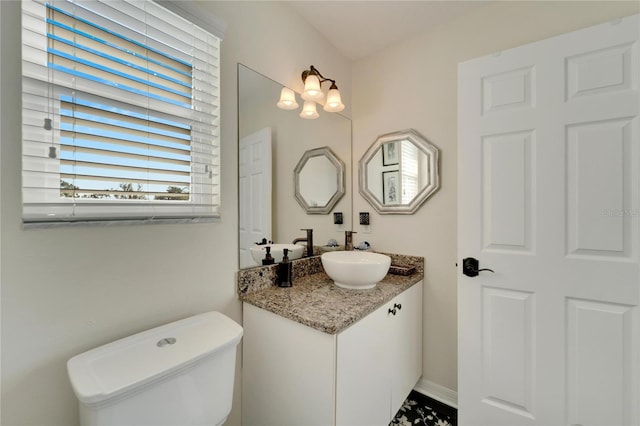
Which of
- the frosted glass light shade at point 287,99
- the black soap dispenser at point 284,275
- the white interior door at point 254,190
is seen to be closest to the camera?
the white interior door at point 254,190

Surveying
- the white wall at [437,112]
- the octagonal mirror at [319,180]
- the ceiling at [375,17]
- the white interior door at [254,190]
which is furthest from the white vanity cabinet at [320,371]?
the ceiling at [375,17]

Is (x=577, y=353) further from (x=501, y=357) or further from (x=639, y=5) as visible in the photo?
(x=639, y=5)

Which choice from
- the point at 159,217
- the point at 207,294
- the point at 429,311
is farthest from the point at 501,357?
the point at 159,217

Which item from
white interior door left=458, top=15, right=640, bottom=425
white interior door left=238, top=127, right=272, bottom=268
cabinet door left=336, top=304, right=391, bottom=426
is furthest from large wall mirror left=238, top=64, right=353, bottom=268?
white interior door left=458, top=15, right=640, bottom=425

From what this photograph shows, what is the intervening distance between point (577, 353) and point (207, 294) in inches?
66.3

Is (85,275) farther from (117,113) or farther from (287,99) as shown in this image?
(287,99)

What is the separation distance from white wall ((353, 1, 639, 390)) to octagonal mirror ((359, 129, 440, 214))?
5cm

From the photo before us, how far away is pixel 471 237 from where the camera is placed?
4.54 ft

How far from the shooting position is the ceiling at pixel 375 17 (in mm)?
1501

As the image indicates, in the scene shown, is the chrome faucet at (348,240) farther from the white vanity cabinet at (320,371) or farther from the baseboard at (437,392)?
the baseboard at (437,392)

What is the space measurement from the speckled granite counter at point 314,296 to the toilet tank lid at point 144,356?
0.76 feet

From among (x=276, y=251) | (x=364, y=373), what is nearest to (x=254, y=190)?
(x=276, y=251)

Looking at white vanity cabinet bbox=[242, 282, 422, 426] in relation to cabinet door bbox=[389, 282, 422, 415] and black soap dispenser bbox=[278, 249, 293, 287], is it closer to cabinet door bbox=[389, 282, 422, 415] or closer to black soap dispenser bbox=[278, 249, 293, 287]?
cabinet door bbox=[389, 282, 422, 415]

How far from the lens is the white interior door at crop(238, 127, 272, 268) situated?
127 cm
